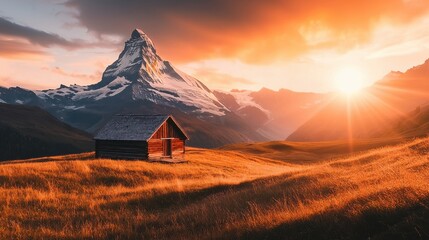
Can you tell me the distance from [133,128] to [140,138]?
3.48 metres

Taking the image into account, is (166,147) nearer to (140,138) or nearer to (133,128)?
(133,128)

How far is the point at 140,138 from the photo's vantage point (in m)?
49.6

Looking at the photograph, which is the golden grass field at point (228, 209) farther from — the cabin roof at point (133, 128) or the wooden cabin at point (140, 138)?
the cabin roof at point (133, 128)

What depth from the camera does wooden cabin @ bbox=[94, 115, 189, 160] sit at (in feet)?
164

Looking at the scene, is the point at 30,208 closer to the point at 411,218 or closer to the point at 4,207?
the point at 4,207

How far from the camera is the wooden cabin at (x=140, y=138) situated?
5003 centimetres

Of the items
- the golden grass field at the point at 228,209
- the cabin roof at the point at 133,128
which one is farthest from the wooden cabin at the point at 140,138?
the golden grass field at the point at 228,209

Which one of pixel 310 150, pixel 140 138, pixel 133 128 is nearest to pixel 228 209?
pixel 140 138

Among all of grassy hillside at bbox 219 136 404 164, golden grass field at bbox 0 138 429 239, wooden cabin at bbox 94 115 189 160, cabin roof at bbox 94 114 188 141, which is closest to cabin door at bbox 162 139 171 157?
wooden cabin at bbox 94 115 189 160

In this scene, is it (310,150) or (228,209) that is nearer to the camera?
(228,209)

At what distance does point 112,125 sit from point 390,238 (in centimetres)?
5138

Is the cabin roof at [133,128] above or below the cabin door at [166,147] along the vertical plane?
above

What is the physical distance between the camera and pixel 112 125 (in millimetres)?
55031

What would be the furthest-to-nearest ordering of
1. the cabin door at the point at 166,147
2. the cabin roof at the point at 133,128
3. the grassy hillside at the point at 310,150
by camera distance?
the grassy hillside at the point at 310,150 → the cabin door at the point at 166,147 → the cabin roof at the point at 133,128
